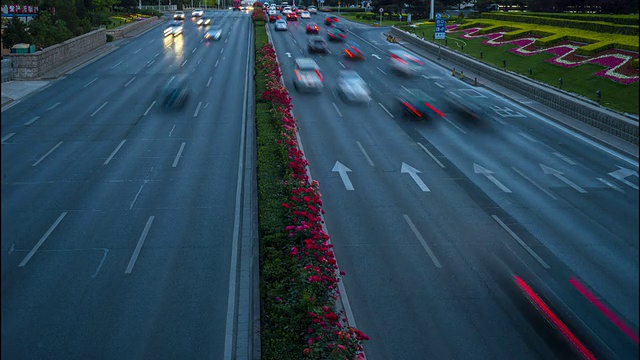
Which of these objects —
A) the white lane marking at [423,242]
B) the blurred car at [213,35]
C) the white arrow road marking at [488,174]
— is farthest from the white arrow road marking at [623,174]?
the blurred car at [213,35]

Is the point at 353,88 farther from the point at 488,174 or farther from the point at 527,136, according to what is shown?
the point at 488,174

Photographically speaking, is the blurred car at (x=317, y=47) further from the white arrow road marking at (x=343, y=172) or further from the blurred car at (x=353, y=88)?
the white arrow road marking at (x=343, y=172)

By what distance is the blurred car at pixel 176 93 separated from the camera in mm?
37606

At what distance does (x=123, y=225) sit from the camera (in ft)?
63.0

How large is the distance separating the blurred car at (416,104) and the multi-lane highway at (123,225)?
9.63 m

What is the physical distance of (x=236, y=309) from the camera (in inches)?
563

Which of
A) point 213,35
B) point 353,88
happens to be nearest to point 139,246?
point 353,88

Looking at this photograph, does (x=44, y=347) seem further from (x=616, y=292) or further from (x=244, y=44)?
(x=244, y=44)

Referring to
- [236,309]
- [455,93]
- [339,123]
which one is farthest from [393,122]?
[236,309]

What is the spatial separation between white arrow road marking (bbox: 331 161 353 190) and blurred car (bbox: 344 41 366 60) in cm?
3315

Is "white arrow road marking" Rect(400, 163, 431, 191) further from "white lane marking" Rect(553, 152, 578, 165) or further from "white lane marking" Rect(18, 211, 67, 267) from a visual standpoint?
"white lane marking" Rect(18, 211, 67, 267)

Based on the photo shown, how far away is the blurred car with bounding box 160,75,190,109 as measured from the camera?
37606 mm

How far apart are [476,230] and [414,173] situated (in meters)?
6.14

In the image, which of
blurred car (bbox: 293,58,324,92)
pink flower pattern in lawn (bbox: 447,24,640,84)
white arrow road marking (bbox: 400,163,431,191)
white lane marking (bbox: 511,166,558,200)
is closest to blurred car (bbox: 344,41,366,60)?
blurred car (bbox: 293,58,324,92)
